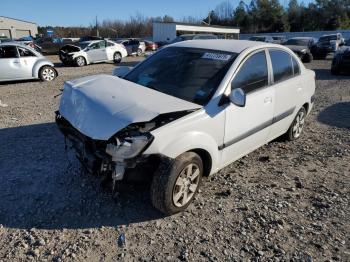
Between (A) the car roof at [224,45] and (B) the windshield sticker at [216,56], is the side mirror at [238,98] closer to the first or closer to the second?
(B) the windshield sticker at [216,56]

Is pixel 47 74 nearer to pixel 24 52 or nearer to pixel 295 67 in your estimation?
pixel 24 52

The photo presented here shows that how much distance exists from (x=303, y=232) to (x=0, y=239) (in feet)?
9.58

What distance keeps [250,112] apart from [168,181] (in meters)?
1.50

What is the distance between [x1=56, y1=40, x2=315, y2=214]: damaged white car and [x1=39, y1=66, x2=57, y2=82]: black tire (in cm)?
834

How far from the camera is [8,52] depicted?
11.2 metres

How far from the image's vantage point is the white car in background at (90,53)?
18.0 meters

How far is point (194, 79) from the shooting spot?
3879 mm

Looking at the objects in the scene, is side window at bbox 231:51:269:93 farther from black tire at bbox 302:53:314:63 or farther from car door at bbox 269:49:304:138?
black tire at bbox 302:53:314:63

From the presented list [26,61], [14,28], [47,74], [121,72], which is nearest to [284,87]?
[121,72]

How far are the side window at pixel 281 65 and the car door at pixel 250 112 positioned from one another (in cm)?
22

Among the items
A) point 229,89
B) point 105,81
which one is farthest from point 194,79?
point 105,81

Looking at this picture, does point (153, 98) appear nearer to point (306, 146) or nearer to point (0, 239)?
point (0, 239)

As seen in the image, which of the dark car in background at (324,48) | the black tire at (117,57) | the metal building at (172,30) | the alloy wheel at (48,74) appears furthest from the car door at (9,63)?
the metal building at (172,30)

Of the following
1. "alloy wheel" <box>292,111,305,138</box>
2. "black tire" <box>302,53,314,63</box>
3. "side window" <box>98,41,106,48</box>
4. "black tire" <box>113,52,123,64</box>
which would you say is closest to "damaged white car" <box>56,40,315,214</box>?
"alloy wheel" <box>292,111,305,138</box>
